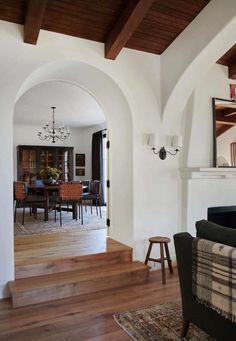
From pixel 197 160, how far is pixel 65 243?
2.27 metres

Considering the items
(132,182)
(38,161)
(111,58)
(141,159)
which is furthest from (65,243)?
(38,161)

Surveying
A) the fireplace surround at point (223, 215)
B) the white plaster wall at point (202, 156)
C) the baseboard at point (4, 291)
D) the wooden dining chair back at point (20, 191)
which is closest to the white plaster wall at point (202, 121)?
the white plaster wall at point (202, 156)

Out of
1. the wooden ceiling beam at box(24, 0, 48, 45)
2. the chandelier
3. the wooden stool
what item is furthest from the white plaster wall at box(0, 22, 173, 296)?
the chandelier

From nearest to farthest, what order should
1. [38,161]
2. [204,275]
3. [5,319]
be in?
[204,275] → [5,319] → [38,161]

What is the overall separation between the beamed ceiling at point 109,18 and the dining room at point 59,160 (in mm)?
1485

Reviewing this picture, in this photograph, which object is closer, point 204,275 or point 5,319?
point 204,275

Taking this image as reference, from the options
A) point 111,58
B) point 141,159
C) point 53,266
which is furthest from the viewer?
point 141,159

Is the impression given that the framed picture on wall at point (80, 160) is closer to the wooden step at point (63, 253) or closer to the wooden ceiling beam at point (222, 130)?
the wooden step at point (63, 253)

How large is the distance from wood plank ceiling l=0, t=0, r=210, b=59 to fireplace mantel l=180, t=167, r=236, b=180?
5.78 feet

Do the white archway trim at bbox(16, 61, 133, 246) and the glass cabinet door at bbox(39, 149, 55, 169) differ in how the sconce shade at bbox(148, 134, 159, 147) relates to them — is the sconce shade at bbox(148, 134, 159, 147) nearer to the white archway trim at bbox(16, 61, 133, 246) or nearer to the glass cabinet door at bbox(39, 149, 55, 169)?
the white archway trim at bbox(16, 61, 133, 246)

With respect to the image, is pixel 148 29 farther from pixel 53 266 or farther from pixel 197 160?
pixel 53 266

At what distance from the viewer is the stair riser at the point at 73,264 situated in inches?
125

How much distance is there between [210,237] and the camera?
6.81 ft

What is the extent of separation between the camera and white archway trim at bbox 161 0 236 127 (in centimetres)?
308
